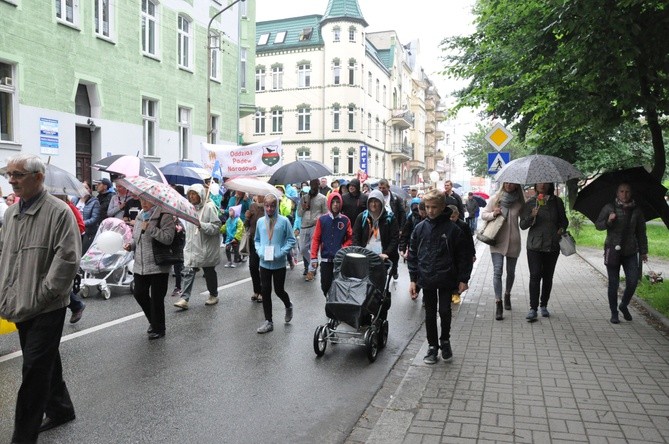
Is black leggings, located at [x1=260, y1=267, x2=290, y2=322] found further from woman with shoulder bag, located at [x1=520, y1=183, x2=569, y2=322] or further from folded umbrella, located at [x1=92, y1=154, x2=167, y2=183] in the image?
folded umbrella, located at [x1=92, y1=154, x2=167, y2=183]

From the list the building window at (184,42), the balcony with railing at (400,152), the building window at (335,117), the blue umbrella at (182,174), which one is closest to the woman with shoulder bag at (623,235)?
the blue umbrella at (182,174)

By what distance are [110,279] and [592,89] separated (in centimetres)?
798

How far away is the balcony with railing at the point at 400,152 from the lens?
60.4 m

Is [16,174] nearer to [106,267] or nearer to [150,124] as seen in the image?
[106,267]

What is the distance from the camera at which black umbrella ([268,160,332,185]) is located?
39.0 feet

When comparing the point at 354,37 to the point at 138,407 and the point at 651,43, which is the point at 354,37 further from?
the point at 138,407

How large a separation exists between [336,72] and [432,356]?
4541cm

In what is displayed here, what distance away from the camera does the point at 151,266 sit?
22.9 feet

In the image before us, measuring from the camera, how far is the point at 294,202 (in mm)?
17156

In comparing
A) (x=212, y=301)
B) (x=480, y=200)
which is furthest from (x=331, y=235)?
(x=480, y=200)

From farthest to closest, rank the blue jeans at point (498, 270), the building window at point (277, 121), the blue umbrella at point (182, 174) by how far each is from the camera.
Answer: the building window at point (277, 121) → the blue umbrella at point (182, 174) → the blue jeans at point (498, 270)

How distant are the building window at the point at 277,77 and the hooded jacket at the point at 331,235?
45139 mm

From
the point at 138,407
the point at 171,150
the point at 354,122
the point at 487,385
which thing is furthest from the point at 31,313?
the point at 354,122

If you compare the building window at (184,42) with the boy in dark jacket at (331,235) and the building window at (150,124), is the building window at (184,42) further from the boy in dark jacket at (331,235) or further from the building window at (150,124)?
the boy in dark jacket at (331,235)
